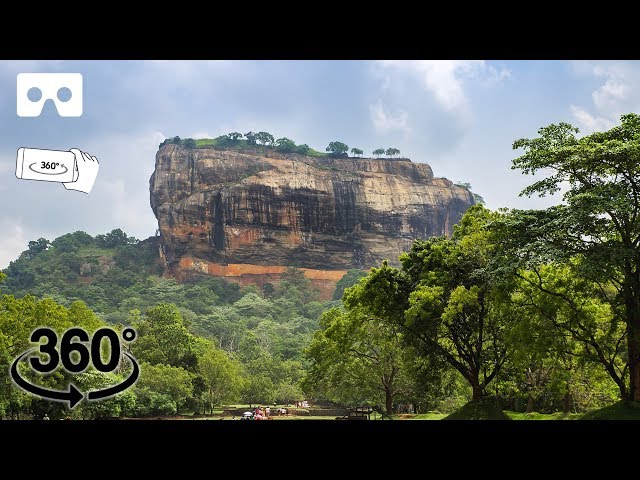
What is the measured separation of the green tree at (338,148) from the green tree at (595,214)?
26.1 meters

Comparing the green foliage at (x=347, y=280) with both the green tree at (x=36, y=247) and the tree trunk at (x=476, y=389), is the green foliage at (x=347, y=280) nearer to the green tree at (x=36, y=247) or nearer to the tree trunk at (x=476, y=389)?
the green tree at (x=36, y=247)

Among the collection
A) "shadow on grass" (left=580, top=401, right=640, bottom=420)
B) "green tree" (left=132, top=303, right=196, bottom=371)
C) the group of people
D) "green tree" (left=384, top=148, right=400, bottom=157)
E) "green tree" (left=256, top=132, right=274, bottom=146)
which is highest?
"green tree" (left=256, top=132, right=274, bottom=146)

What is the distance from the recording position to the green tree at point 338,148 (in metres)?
37.3

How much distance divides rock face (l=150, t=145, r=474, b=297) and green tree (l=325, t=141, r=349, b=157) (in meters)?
0.67

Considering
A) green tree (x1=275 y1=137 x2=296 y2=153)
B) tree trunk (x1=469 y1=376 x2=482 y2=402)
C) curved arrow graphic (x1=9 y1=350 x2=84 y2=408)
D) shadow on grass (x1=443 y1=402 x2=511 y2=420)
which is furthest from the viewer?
green tree (x1=275 y1=137 x2=296 y2=153)

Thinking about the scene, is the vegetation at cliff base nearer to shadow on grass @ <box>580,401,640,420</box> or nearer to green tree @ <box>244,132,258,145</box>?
shadow on grass @ <box>580,401,640,420</box>

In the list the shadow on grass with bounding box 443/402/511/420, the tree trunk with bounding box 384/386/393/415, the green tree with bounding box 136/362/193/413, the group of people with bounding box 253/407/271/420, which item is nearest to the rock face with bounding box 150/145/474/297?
the group of people with bounding box 253/407/271/420

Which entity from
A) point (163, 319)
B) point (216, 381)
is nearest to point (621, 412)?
point (216, 381)

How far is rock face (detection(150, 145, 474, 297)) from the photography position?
34.6m
